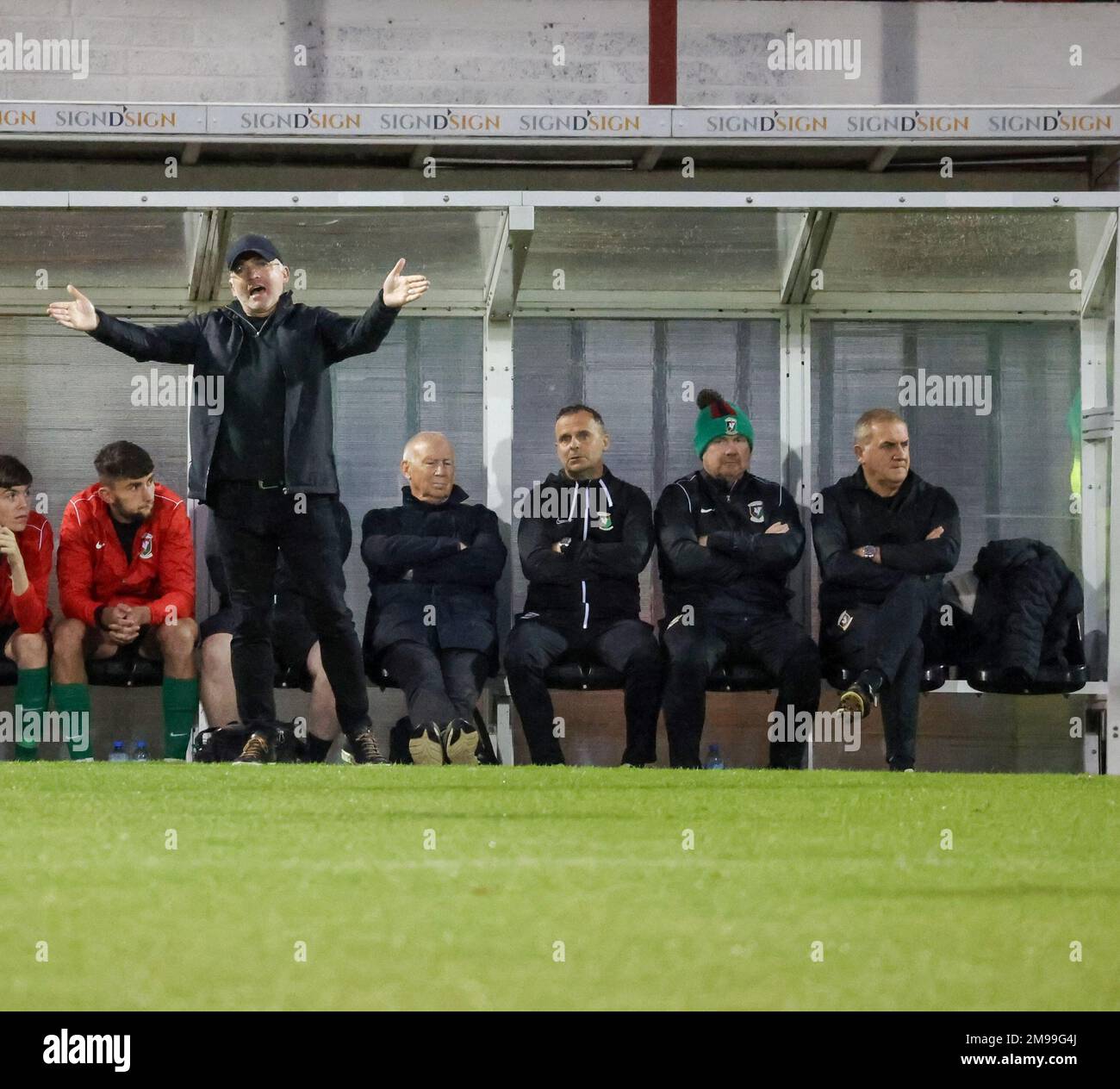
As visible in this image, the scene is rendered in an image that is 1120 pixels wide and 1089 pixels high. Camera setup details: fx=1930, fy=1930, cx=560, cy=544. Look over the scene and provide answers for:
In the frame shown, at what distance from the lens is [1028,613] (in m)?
7.82

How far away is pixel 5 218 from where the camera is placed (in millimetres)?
8211

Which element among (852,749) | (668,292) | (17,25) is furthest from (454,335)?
(17,25)

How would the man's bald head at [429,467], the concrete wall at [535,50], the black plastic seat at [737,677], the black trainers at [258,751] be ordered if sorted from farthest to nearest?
the concrete wall at [535,50] < the man's bald head at [429,467] < the black plastic seat at [737,677] < the black trainers at [258,751]

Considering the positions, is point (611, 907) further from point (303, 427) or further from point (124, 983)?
point (303, 427)

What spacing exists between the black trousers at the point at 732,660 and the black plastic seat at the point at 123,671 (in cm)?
208

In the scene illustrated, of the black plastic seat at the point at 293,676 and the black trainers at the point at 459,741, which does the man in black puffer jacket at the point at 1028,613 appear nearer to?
the black trainers at the point at 459,741

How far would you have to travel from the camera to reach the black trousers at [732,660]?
744 centimetres

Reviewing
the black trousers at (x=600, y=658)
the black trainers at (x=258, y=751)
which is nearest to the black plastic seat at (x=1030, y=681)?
the black trousers at (x=600, y=658)

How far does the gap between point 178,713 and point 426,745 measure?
1145mm

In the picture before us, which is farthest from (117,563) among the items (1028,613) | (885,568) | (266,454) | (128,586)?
(1028,613)

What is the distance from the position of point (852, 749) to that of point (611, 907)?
5.42 metres

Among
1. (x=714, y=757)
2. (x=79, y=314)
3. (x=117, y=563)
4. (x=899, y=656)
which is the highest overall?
(x=79, y=314)

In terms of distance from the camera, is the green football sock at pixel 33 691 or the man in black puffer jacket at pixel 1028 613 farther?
the man in black puffer jacket at pixel 1028 613

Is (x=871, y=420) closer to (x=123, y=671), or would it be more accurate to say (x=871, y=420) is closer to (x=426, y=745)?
(x=426, y=745)
